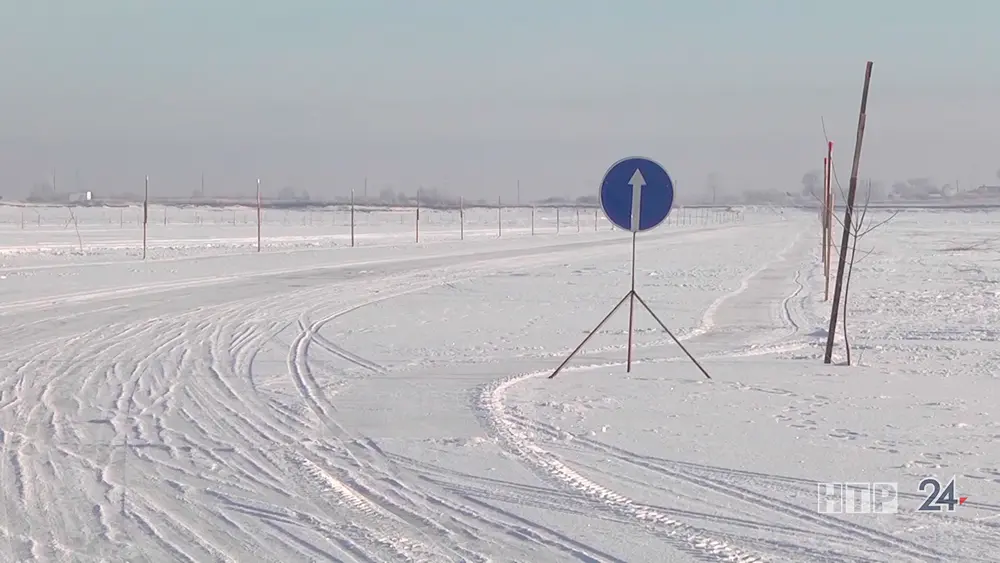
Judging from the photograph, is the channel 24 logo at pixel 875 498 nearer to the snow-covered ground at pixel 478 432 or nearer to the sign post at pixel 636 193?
the snow-covered ground at pixel 478 432

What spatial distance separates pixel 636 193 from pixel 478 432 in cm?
336

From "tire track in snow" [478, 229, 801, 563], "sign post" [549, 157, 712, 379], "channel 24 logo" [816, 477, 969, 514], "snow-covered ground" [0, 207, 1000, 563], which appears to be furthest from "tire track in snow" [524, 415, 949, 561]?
"sign post" [549, 157, 712, 379]

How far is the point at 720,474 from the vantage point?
6.87m

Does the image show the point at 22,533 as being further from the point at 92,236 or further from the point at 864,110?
the point at 92,236

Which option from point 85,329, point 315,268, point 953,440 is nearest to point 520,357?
point 953,440

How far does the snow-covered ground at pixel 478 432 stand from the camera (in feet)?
18.2

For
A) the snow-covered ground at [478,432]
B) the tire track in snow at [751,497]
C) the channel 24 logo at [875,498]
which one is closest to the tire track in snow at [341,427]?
the snow-covered ground at [478,432]

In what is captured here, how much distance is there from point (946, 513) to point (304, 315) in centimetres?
1292

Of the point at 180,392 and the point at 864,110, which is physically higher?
the point at 864,110

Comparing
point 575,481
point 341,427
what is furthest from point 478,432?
point 575,481

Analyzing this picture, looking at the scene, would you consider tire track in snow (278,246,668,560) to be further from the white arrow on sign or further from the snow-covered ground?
the white arrow on sign

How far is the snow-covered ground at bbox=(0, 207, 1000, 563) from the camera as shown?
5543 millimetres

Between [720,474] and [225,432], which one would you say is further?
[225,432]

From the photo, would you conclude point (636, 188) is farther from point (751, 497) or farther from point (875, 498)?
point (875, 498)
